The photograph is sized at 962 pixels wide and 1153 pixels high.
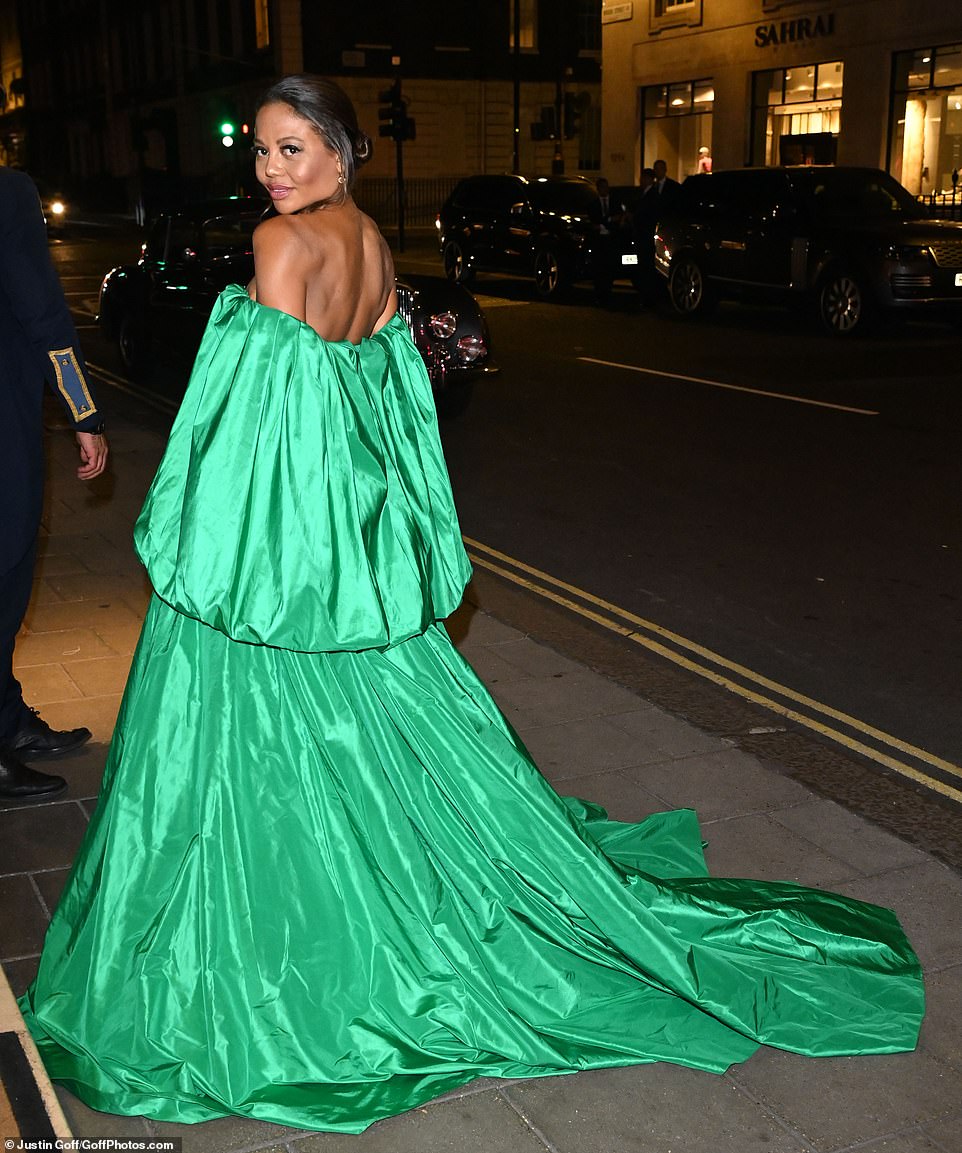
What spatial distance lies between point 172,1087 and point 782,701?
308 cm

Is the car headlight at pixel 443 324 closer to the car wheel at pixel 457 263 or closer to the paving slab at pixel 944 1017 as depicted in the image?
the paving slab at pixel 944 1017

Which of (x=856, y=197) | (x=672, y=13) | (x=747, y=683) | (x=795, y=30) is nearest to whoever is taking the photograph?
(x=747, y=683)

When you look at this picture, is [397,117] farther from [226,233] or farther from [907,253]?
[226,233]

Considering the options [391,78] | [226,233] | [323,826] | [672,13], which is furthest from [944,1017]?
[391,78]

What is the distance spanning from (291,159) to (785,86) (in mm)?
27758

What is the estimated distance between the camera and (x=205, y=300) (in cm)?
1191

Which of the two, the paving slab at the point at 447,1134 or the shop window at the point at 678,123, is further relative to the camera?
the shop window at the point at 678,123

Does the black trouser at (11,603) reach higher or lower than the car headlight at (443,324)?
lower

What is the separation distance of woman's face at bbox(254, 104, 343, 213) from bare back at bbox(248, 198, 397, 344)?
0.04 meters

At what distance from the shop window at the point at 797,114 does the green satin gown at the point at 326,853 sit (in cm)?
2646

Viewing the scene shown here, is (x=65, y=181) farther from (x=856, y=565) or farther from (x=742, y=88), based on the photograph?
(x=856, y=565)

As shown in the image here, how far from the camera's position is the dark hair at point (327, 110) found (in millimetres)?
2723

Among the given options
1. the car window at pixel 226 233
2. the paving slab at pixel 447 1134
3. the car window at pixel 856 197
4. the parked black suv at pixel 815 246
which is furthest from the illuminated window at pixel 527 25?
the paving slab at pixel 447 1134

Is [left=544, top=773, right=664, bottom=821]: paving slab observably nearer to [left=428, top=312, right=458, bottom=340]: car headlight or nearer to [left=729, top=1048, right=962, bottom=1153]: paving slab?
[left=729, top=1048, right=962, bottom=1153]: paving slab
